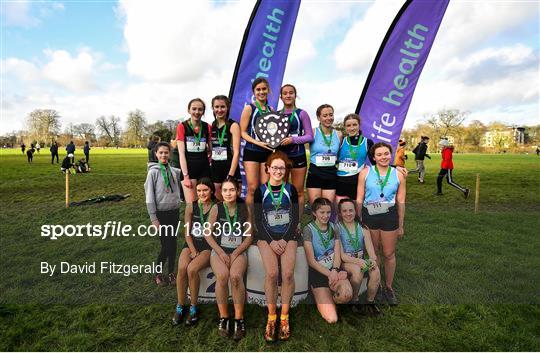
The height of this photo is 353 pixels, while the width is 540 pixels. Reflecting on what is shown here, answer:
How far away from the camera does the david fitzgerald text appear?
12.5 ft

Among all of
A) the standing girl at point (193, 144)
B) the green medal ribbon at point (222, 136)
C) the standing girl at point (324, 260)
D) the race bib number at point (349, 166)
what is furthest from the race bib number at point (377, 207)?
the standing girl at point (193, 144)

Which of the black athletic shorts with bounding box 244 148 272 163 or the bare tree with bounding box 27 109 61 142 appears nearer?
the black athletic shorts with bounding box 244 148 272 163

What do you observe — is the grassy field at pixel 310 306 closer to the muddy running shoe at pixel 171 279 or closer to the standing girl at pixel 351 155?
the muddy running shoe at pixel 171 279

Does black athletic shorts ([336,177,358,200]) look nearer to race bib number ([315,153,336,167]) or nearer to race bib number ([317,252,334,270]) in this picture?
race bib number ([315,153,336,167])

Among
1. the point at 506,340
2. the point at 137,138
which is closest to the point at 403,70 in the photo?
the point at 506,340

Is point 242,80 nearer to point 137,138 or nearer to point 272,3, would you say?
point 272,3

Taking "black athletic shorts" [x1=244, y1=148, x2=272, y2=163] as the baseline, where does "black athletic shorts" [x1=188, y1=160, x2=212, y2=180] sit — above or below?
below

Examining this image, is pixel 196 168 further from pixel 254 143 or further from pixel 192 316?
pixel 192 316

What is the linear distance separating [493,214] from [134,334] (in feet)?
23.7

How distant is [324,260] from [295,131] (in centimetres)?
141

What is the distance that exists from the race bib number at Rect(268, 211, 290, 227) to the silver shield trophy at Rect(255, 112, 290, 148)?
85 cm

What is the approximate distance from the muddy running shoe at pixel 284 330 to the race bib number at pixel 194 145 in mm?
2058

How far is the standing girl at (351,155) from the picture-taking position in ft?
11.5

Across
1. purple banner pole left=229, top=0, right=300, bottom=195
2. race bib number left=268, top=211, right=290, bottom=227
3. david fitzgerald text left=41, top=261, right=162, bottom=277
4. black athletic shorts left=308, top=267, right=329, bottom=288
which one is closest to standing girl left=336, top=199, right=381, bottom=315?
black athletic shorts left=308, top=267, right=329, bottom=288
